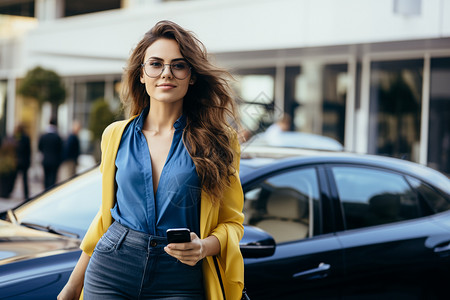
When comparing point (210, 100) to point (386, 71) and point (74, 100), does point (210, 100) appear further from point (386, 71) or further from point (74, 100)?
point (74, 100)

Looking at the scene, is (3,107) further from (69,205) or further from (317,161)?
(317,161)

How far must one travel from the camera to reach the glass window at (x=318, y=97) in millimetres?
13188

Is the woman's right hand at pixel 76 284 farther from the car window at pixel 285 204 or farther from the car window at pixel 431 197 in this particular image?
the car window at pixel 431 197

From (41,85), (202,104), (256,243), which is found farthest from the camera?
(41,85)

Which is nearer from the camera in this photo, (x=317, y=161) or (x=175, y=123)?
(x=175, y=123)

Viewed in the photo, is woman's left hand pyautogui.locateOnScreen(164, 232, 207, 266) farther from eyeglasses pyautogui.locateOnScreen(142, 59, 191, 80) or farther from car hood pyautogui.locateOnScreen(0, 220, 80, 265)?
car hood pyautogui.locateOnScreen(0, 220, 80, 265)

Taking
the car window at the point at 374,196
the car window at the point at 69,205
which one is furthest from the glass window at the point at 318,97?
the car window at the point at 69,205

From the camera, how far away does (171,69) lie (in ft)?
6.72

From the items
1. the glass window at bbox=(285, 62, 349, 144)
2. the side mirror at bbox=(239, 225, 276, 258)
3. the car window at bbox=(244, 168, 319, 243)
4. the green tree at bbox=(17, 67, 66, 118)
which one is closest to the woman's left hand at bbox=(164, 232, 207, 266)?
the side mirror at bbox=(239, 225, 276, 258)

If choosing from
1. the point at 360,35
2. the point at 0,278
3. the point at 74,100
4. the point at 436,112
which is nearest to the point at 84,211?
the point at 0,278

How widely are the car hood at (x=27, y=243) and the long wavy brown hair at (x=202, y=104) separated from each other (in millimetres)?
845

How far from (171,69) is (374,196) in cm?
187

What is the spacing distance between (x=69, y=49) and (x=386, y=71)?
9.78 metres

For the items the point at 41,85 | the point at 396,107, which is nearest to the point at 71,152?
the point at 41,85
